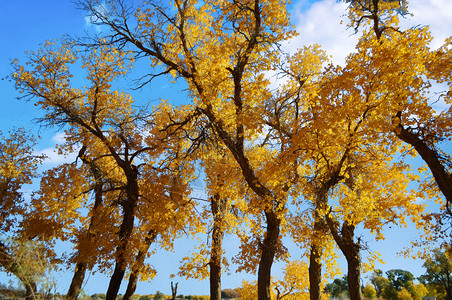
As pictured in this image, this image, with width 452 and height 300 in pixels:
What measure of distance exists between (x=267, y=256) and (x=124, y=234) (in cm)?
604

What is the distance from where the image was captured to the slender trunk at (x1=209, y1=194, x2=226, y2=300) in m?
13.5

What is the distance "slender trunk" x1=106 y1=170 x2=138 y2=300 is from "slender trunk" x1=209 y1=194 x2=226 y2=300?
160 inches

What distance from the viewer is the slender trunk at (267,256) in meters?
8.74

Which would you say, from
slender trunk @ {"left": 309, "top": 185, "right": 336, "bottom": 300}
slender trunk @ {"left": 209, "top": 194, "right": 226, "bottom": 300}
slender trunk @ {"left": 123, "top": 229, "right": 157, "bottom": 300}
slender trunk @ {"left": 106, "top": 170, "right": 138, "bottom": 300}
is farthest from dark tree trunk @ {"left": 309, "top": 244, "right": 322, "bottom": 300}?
slender trunk @ {"left": 106, "top": 170, "right": 138, "bottom": 300}

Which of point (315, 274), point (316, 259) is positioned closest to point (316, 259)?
point (316, 259)

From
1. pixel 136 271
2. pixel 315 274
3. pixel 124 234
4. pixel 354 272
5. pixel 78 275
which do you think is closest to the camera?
pixel 354 272

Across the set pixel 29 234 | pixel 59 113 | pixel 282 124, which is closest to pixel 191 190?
pixel 282 124

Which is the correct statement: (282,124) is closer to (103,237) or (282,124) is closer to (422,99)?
(422,99)

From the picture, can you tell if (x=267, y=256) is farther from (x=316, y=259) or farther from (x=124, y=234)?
(x=124, y=234)

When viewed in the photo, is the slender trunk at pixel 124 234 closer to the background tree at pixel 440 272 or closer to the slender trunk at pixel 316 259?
the slender trunk at pixel 316 259

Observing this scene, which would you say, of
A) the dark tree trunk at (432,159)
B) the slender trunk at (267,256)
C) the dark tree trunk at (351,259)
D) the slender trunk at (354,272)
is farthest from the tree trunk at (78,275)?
the dark tree trunk at (432,159)

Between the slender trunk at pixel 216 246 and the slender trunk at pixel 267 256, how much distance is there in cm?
515

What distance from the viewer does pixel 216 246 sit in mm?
14508

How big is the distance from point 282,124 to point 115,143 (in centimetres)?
723
